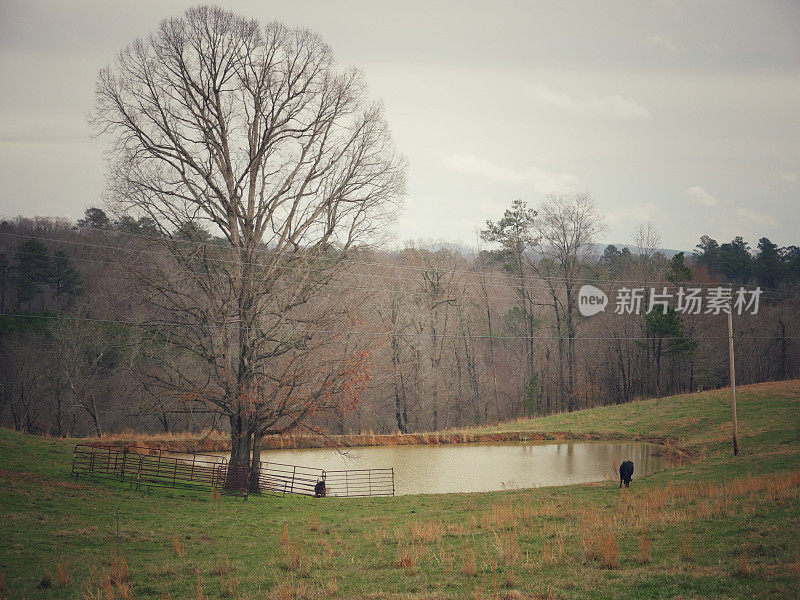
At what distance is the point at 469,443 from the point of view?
42000mm

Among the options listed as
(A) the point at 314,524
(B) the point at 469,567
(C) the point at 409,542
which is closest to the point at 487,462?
(A) the point at 314,524

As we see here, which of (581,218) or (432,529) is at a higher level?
(581,218)

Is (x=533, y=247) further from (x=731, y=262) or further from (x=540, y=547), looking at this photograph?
(x=540, y=547)

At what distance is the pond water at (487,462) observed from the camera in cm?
2875

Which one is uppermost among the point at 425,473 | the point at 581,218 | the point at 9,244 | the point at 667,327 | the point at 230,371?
the point at 581,218

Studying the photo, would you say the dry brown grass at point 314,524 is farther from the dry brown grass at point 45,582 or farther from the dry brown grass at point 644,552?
the dry brown grass at point 644,552

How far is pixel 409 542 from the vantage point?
1443 centimetres

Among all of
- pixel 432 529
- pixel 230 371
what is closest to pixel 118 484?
pixel 230 371

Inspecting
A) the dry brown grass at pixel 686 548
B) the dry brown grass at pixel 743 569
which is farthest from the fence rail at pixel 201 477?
the dry brown grass at pixel 743 569

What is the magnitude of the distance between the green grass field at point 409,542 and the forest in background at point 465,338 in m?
18.8

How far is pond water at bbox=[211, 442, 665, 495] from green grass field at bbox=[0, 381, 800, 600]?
4.31 metres

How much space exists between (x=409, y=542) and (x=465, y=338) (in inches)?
1787

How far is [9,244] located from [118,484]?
32978mm

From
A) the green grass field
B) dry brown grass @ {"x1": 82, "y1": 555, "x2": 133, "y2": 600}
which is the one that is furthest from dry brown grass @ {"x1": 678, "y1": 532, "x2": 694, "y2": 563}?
dry brown grass @ {"x1": 82, "y1": 555, "x2": 133, "y2": 600}
